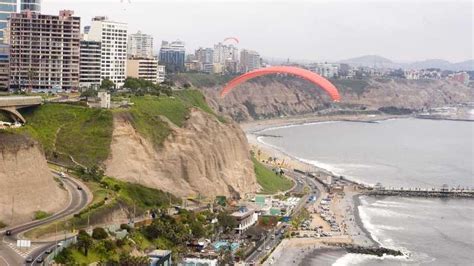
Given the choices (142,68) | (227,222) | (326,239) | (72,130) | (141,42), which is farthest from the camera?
(141,42)

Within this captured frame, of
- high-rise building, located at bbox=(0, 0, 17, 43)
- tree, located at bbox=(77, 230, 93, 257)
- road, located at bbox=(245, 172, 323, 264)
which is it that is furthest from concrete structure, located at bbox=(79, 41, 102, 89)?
tree, located at bbox=(77, 230, 93, 257)

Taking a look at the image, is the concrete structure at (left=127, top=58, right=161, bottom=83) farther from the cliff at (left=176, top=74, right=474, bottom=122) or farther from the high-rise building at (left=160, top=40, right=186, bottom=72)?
the high-rise building at (left=160, top=40, right=186, bottom=72)

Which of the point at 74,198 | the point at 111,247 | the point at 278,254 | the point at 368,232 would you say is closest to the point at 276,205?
the point at 368,232

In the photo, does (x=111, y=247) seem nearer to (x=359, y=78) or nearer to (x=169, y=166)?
(x=169, y=166)

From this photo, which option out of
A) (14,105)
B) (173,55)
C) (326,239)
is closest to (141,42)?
(173,55)

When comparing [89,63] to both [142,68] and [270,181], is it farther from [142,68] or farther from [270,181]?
[270,181]
